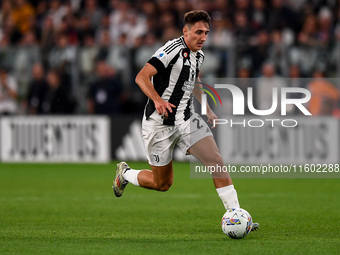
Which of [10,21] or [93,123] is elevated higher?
[10,21]

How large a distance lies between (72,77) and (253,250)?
10.2 meters

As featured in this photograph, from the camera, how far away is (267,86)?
12727 mm

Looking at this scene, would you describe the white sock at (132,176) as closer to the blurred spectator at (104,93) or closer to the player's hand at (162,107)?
the player's hand at (162,107)

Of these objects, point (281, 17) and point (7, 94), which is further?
point (7, 94)

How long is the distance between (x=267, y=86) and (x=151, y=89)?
23.7ft

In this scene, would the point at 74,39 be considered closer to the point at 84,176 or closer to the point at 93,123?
the point at 93,123

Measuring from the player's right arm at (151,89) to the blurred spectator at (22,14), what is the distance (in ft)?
39.2

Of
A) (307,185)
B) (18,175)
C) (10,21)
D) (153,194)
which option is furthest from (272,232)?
(10,21)

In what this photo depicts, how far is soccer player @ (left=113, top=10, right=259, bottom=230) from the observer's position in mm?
5910

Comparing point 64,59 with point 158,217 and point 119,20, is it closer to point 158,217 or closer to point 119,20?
point 119,20

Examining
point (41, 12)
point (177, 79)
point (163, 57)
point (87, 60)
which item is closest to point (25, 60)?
point (87, 60)

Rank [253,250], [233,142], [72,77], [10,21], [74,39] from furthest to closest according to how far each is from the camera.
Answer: [10,21]
[74,39]
[72,77]
[233,142]
[253,250]

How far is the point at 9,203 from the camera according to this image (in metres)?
8.48

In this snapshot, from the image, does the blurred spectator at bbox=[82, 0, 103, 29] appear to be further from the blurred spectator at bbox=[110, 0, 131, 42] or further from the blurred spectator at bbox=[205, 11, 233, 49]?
the blurred spectator at bbox=[205, 11, 233, 49]
